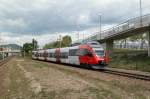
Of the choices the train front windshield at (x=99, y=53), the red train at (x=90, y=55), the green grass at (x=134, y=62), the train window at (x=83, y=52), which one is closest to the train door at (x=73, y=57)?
the red train at (x=90, y=55)

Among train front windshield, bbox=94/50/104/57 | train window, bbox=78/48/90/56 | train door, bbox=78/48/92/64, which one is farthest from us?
train window, bbox=78/48/90/56

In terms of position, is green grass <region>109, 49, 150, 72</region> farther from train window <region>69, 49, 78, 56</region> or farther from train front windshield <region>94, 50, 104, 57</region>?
train window <region>69, 49, 78, 56</region>

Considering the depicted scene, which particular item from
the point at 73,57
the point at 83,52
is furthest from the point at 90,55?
the point at 73,57

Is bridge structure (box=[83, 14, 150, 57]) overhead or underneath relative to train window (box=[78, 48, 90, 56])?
overhead

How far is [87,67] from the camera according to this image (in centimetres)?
3212

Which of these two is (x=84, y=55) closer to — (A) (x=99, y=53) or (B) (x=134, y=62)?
(A) (x=99, y=53)

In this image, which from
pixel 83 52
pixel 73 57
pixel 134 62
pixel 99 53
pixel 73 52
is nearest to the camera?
pixel 99 53

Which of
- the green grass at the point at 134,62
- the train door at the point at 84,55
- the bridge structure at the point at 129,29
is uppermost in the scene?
the bridge structure at the point at 129,29

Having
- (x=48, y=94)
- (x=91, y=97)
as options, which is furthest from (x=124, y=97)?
(x=48, y=94)

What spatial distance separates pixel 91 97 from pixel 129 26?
27.7 meters

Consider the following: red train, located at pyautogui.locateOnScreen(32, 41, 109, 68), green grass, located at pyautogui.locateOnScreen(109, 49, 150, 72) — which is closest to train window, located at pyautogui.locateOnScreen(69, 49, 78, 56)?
red train, located at pyautogui.locateOnScreen(32, 41, 109, 68)

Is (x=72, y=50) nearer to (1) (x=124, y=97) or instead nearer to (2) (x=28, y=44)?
(1) (x=124, y=97)

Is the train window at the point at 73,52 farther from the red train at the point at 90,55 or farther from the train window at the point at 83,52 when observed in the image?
the train window at the point at 83,52

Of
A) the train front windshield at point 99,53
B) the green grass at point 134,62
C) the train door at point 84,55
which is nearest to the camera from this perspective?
the train front windshield at point 99,53
